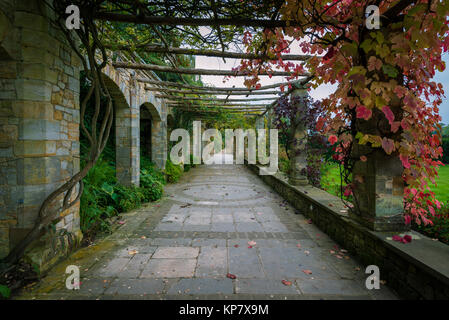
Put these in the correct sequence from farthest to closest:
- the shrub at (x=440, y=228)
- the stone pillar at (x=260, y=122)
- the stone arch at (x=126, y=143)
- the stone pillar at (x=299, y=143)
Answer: the stone pillar at (x=260, y=122) → the stone arch at (x=126, y=143) → the stone pillar at (x=299, y=143) → the shrub at (x=440, y=228)

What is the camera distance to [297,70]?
10.1 feet

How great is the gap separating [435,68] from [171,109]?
778 cm

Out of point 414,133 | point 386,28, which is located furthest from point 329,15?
point 414,133

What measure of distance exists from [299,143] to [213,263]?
340 centimetres

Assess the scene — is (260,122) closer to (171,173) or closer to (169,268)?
(171,173)

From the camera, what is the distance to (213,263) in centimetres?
244

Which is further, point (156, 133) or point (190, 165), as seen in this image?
point (190, 165)

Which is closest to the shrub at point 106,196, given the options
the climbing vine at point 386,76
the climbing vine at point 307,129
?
the climbing vine at point 386,76

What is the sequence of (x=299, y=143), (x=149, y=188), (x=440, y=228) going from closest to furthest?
(x=440, y=228) → (x=299, y=143) → (x=149, y=188)

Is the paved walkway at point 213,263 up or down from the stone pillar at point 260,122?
down

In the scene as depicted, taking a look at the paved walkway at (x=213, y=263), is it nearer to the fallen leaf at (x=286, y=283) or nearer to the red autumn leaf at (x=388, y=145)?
the fallen leaf at (x=286, y=283)

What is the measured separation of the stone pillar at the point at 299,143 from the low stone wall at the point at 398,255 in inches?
61.1

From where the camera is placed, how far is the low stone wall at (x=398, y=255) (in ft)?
5.28

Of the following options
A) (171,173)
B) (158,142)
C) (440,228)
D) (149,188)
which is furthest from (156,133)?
(440,228)
